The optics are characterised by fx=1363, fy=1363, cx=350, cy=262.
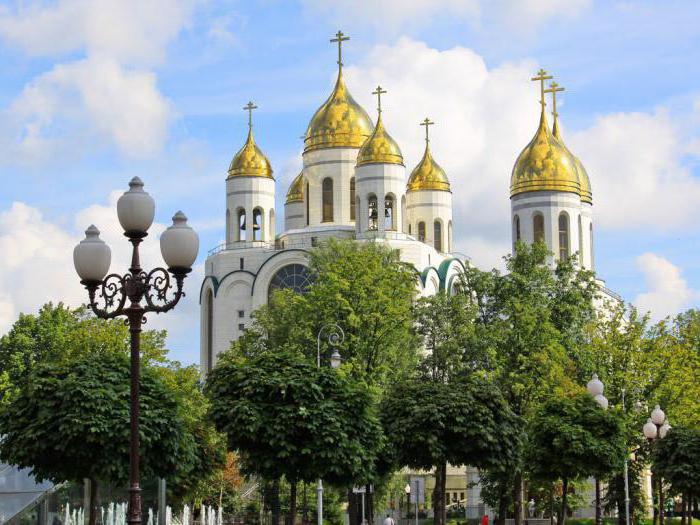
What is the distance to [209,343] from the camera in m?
66.4

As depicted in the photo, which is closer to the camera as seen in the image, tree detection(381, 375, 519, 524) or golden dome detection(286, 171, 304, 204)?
tree detection(381, 375, 519, 524)

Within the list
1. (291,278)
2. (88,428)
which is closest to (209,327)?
(291,278)

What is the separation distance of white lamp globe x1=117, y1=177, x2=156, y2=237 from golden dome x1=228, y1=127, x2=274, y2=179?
51.9m

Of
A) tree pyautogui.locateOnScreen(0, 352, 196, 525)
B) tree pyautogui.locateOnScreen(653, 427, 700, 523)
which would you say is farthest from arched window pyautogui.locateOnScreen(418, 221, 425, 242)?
tree pyautogui.locateOnScreen(0, 352, 196, 525)

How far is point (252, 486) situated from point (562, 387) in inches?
849

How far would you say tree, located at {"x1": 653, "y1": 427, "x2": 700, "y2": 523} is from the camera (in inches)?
1258

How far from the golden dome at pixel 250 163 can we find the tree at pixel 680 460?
121 feet

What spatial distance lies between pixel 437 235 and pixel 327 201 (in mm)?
7336

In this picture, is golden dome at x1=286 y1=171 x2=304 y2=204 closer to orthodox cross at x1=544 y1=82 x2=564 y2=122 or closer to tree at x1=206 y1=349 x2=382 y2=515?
orthodox cross at x1=544 y1=82 x2=564 y2=122

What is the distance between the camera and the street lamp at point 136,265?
14977 mm

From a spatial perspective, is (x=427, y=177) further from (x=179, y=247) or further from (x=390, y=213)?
(x=179, y=247)

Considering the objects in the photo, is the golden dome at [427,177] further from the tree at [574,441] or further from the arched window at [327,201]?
the tree at [574,441]

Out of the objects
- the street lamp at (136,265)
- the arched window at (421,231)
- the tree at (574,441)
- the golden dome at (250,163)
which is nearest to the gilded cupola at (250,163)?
the golden dome at (250,163)

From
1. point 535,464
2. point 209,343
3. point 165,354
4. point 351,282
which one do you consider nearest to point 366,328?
point 351,282
